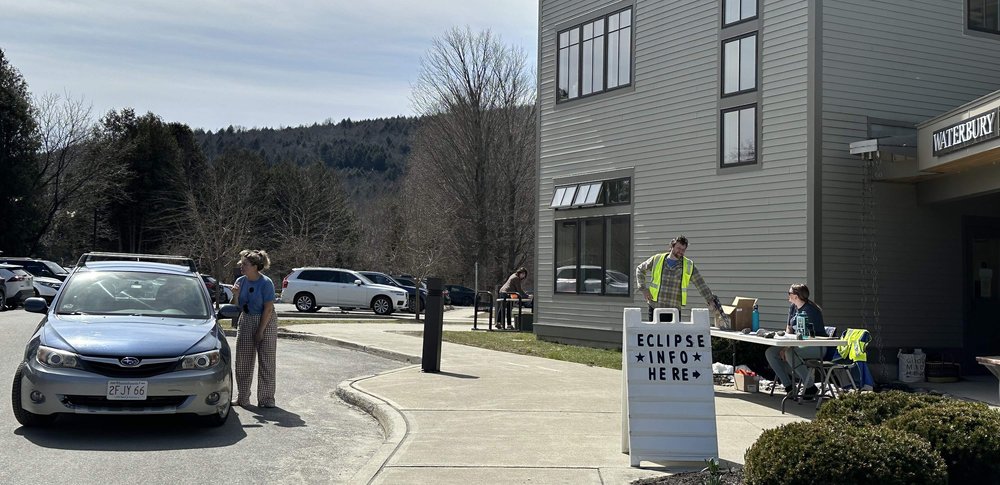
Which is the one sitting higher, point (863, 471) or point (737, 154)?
point (737, 154)

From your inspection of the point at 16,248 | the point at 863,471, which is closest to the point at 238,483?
the point at 863,471

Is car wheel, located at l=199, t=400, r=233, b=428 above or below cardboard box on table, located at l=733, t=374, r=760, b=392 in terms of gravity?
below

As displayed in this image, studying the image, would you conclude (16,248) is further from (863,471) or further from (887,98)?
(863,471)

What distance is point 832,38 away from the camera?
611 inches

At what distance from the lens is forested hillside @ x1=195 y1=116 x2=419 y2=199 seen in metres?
138

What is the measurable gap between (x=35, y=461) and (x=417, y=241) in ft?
148

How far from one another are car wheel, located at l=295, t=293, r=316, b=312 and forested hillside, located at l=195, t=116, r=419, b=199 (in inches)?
3613

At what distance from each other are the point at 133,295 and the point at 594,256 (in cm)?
1110

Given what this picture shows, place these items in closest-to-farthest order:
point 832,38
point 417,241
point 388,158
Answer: point 832,38
point 417,241
point 388,158

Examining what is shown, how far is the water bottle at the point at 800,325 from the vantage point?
11.5 metres

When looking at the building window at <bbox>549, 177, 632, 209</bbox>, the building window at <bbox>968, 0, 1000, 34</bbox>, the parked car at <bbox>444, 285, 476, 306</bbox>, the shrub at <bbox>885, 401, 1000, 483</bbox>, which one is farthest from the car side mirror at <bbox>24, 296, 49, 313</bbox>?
the parked car at <bbox>444, 285, 476, 306</bbox>

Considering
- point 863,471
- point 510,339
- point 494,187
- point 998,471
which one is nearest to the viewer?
point 863,471

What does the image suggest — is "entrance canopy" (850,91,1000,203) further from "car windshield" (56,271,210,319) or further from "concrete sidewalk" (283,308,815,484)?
"car windshield" (56,271,210,319)

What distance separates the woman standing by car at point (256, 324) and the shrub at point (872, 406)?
5997 mm
